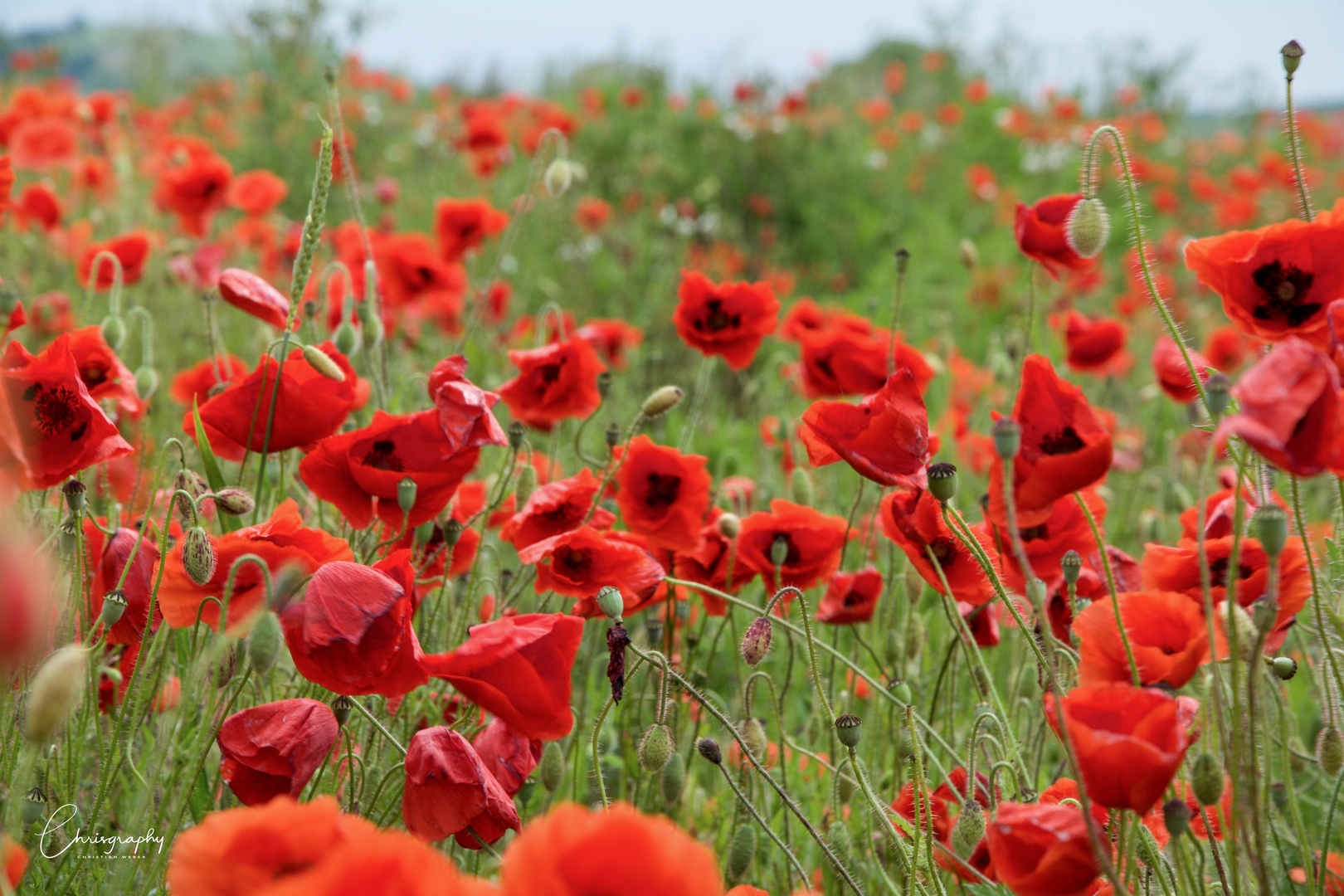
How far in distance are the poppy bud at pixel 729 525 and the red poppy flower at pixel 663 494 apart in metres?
0.03

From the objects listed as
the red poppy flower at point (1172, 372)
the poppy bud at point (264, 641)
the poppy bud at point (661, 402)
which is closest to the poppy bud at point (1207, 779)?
the poppy bud at point (264, 641)

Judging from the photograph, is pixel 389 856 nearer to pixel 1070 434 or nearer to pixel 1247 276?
pixel 1070 434

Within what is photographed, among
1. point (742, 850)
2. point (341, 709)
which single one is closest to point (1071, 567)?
point (742, 850)

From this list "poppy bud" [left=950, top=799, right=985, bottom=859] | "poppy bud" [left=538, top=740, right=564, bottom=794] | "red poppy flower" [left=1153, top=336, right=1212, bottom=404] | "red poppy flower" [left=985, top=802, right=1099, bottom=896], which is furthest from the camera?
"red poppy flower" [left=1153, top=336, right=1212, bottom=404]

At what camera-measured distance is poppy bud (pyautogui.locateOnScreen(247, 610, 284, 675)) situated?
80 centimetres

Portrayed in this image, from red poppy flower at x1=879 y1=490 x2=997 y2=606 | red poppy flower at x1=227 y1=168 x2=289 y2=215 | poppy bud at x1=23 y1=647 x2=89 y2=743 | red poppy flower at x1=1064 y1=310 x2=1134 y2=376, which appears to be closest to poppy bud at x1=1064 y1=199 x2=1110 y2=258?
red poppy flower at x1=879 y1=490 x2=997 y2=606

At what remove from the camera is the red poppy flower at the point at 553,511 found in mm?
1356

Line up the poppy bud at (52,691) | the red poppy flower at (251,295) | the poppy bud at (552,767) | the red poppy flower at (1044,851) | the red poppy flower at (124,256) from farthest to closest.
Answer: the red poppy flower at (124,256) < the red poppy flower at (251,295) < the poppy bud at (552,767) < the red poppy flower at (1044,851) < the poppy bud at (52,691)

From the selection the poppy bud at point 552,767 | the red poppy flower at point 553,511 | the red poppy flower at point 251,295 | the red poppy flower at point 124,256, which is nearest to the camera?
the poppy bud at point 552,767

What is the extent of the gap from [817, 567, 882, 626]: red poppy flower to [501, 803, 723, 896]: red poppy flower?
104 centimetres

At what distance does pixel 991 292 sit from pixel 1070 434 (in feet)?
14.1

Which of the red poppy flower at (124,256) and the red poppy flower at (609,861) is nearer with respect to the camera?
the red poppy flower at (609,861)

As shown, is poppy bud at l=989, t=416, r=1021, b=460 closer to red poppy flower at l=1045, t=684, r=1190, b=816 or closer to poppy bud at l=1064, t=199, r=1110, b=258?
red poppy flower at l=1045, t=684, r=1190, b=816

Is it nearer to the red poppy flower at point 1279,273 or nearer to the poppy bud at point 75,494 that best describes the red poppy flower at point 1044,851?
the red poppy flower at point 1279,273
